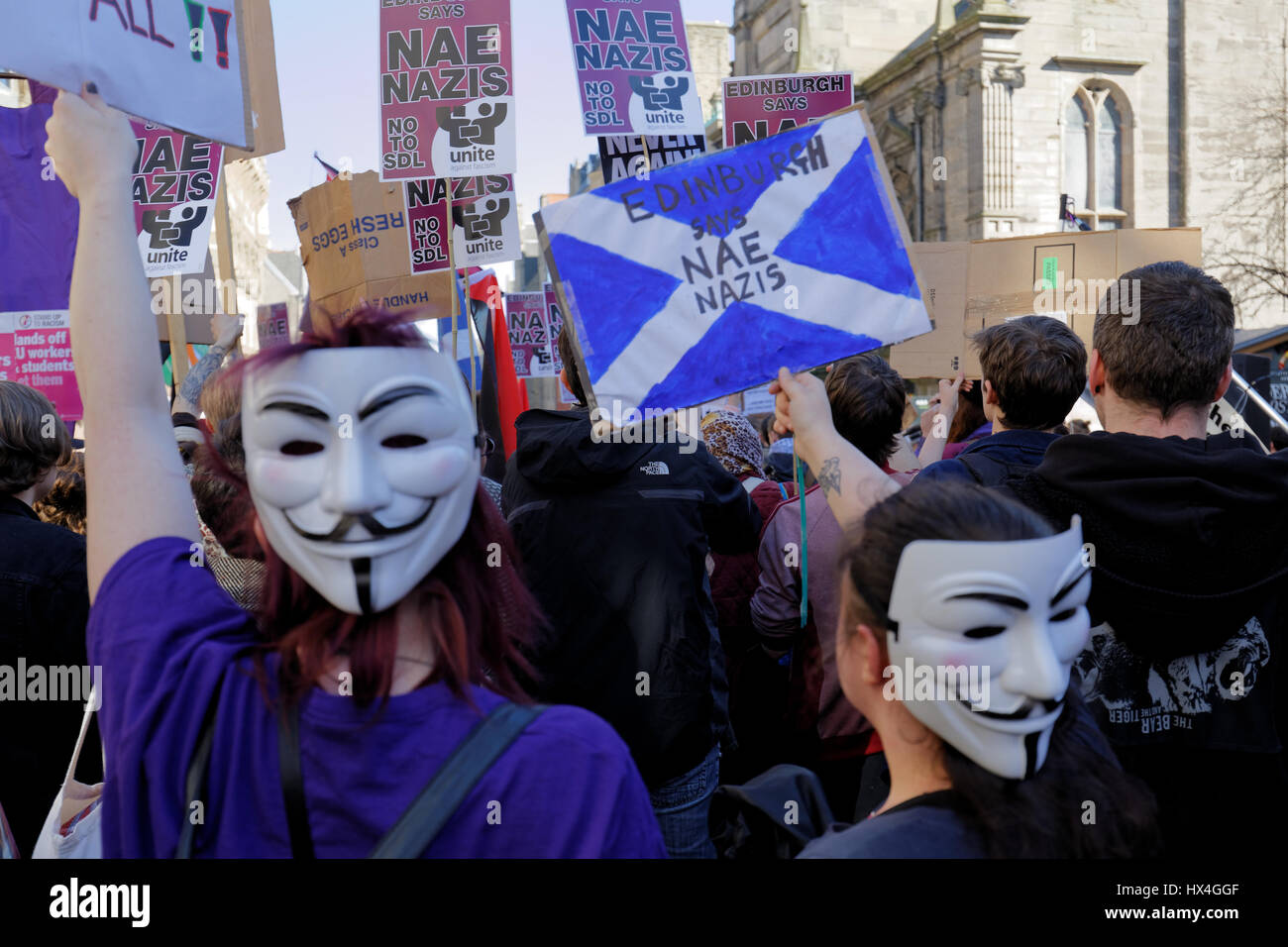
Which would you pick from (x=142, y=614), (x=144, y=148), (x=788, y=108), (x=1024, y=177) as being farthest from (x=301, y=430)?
(x=1024, y=177)

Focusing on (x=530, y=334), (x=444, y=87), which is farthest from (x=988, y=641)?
(x=530, y=334)

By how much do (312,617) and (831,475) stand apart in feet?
3.87

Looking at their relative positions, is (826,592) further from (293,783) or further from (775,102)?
(775,102)

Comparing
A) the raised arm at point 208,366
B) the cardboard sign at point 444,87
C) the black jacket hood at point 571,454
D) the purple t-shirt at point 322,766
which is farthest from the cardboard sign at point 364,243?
the purple t-shirt at point 322,766

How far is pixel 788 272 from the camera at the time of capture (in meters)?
2.77

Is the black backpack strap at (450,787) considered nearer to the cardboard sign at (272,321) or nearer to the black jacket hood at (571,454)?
A: the black jacket hood at (571,454)

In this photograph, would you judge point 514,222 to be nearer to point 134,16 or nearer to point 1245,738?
point 134,16

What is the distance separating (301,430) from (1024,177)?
21081 millimetres

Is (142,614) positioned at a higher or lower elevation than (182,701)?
higher

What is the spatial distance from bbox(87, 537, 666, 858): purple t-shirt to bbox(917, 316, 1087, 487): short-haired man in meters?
1.97

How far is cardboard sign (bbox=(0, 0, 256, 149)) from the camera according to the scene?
214cm

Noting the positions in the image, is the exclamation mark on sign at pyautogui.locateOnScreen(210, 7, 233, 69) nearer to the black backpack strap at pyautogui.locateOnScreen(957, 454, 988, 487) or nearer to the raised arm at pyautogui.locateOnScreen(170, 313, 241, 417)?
the raised arm at pyautogui.locateOnScreen(170, 313, 241, 417)

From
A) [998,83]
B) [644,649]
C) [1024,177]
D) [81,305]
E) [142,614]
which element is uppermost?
[998,83]

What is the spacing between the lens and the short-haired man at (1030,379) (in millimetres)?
3098
